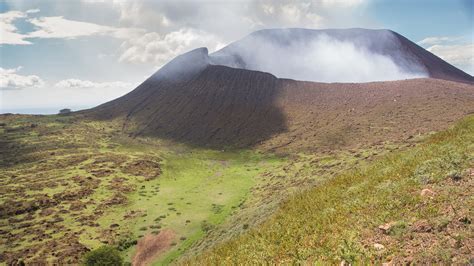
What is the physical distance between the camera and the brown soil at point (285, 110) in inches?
3213

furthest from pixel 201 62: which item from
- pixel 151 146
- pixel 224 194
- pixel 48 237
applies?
pixel 48 237

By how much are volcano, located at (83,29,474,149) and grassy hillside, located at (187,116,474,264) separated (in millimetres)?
59589

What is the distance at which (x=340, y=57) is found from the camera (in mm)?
178125

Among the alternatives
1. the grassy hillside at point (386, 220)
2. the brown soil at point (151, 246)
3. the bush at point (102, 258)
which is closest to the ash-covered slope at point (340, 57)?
the brown soil at point (151, 246)

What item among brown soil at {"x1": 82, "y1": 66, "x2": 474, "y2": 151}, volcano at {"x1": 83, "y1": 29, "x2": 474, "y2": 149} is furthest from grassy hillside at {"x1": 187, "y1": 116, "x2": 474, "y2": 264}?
volcano at {"x1": 83, "y1": 29, "x2": 474, "y2": 149}

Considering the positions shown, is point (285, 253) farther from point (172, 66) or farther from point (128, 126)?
point (172, 66)

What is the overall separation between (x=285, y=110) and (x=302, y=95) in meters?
10.2

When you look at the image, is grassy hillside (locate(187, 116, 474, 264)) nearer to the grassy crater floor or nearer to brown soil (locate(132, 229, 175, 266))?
the grassy crater floor

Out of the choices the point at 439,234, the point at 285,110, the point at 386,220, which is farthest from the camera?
the point at 285,110

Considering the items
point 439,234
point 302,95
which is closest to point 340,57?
point 302,95

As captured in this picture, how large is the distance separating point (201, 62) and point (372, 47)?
9412cm

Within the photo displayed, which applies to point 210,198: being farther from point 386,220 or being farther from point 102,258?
point 386,220

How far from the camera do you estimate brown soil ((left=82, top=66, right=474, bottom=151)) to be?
81.6 meters

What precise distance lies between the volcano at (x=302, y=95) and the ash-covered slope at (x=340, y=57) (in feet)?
1.73
